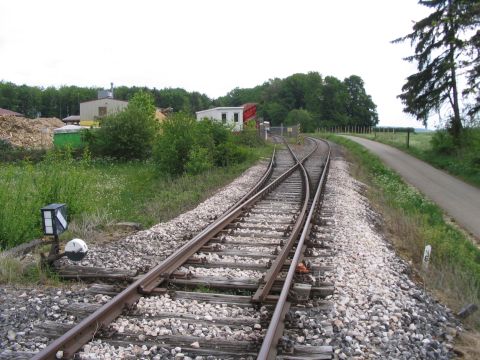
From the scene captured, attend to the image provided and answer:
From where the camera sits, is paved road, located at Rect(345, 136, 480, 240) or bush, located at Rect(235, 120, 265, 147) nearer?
paved road, located at Rect(345, 136, 480, 240)

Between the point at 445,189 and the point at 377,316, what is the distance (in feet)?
54.5

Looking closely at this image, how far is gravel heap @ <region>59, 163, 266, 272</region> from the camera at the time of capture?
6.58 meters

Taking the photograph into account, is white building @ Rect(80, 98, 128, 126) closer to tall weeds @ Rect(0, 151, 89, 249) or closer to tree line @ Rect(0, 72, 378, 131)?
tree line @ Rect(0, 72, 378, 131)

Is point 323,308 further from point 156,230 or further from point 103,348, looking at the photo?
point 156,230

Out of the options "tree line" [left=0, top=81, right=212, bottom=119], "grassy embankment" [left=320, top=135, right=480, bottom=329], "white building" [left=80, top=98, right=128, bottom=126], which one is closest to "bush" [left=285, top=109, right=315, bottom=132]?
"tree line" [left=0, top=81, right=212, bottom=119]

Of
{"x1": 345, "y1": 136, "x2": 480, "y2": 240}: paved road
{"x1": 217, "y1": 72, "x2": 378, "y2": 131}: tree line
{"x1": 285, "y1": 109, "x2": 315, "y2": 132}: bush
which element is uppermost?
{"x1": 217, "y1": 72, "x2": 378, "y2": 131}: tree line

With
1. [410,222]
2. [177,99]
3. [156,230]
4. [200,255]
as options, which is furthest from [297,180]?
[177,99]

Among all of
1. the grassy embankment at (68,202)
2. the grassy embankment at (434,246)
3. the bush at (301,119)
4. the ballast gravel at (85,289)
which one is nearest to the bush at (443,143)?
the grassy embankment at (434,246)

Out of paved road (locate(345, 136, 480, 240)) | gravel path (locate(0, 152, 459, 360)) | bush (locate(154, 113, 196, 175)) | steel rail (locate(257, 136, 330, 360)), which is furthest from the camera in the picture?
bush (locate(154, 113, 196, 175))

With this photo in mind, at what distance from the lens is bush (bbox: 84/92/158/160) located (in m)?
28.2

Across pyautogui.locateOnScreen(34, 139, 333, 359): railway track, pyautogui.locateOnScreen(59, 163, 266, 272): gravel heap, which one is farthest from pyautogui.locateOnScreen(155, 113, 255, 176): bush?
pyautogui.locateOnScreen(34, 139, 333, 359): railway track

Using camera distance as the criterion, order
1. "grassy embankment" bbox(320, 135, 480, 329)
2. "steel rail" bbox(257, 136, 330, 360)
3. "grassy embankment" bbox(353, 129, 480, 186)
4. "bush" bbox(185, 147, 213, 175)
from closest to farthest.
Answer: "steel rail" bbox(257, 136, 330, 360), "grassy embankment" bbox(320, 135, 480, 329), "bush" bbox(185, 147, 213, 175), "grassy embankment" bbox(353, 129, 480, 186)

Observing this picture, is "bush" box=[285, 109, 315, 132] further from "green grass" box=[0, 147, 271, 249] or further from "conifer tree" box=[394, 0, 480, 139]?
"green grass" box=[0, 147, 271, 249]

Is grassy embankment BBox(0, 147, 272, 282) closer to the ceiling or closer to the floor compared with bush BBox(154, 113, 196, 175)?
closer to the floor
